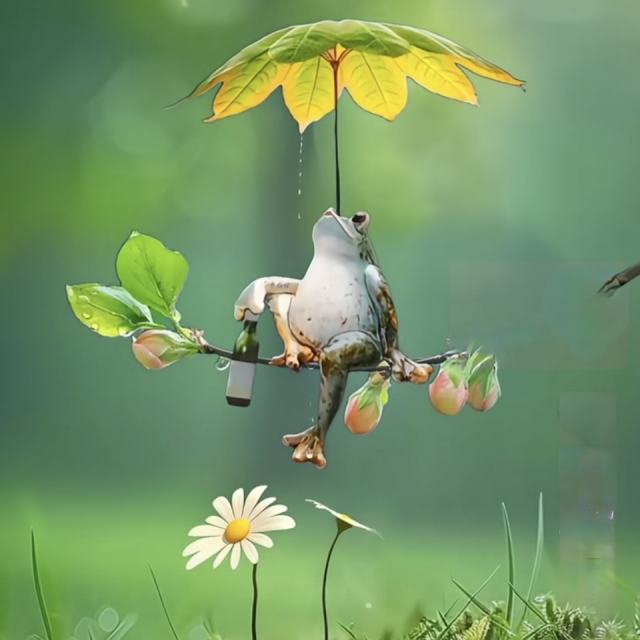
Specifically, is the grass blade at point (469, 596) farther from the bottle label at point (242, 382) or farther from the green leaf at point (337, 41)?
the green leaf at point (337, 41)

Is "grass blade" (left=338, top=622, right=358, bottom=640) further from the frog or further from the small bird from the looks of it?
the small bird

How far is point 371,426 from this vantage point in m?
1.37

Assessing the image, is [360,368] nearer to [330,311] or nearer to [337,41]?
[330,311]

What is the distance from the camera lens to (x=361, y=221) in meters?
1.38

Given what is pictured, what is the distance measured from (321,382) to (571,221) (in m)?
0.46

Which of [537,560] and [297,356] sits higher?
[297,356]

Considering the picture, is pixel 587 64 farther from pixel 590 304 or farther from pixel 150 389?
pixel 150 389

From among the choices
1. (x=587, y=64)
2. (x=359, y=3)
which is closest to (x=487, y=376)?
(x=587, y=64)

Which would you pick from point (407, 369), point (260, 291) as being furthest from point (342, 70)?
point (407, 369)

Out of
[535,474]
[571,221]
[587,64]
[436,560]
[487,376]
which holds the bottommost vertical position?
[436,560]

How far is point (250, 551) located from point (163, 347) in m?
0.34

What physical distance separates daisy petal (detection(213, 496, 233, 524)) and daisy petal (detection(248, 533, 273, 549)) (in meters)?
0.04

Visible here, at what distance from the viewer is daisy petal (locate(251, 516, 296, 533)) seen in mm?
Result: 1354

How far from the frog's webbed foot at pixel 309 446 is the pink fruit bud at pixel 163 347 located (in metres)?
0.21
